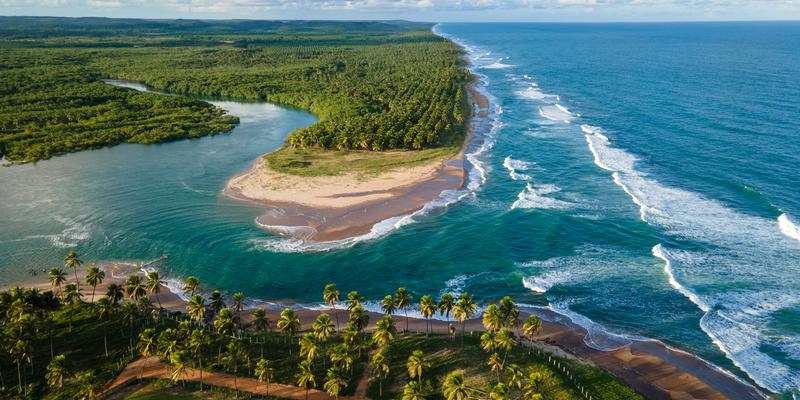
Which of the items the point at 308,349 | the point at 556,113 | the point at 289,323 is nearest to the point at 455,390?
the point at 308,349

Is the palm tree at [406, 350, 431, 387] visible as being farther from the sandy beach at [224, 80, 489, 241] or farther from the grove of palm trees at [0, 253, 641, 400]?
the sandy beach at [224, 80, 489, 241]

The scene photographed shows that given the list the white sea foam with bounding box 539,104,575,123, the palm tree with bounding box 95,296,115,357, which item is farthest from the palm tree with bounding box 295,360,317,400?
the white sea foam with bounding box 539,104,575,123

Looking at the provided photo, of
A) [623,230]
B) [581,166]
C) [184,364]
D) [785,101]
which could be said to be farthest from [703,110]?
[184,364]

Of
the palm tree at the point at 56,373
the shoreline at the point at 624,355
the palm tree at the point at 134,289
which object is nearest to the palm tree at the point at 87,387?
the palm tree at the point at 56,373

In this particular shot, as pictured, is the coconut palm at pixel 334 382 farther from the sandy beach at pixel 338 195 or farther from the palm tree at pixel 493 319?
the sandy beach at pixel 338 195

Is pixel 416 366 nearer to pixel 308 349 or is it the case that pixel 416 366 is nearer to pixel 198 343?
pixel 308 349
